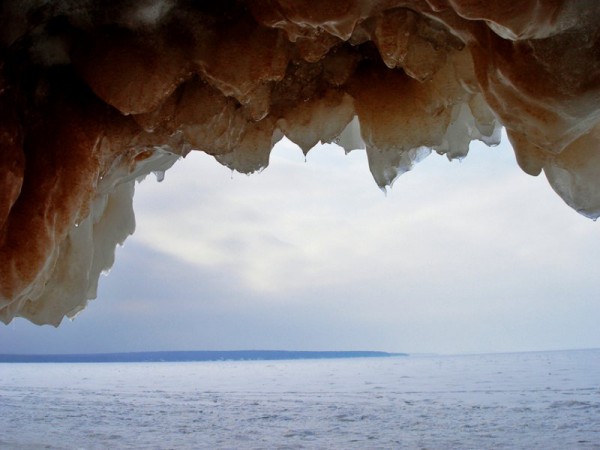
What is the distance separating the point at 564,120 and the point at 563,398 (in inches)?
435

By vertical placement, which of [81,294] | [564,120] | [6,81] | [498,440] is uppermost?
[6,81]

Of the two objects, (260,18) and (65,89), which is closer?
(260,18)

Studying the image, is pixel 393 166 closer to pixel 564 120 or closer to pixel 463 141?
pixel 463 141

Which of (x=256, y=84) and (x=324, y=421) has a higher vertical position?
(x=256, y=84)

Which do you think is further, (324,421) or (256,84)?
(324,421)

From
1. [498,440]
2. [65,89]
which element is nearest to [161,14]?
[65,89]

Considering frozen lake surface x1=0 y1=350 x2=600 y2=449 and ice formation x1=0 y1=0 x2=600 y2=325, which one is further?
frozen lake surface x1=0 y1=350 x2=600 y2=449

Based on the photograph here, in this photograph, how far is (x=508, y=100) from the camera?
2557 mm

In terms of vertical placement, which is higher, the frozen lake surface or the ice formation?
the ice formation

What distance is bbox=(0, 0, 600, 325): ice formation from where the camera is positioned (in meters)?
2.38

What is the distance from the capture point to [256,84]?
110 inches

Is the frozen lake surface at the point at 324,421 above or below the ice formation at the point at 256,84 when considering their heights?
below

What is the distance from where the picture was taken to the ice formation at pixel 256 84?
7.82ft

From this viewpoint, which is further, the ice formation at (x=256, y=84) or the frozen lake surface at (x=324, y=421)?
the frozen lake surface at (x=324, y=421)
